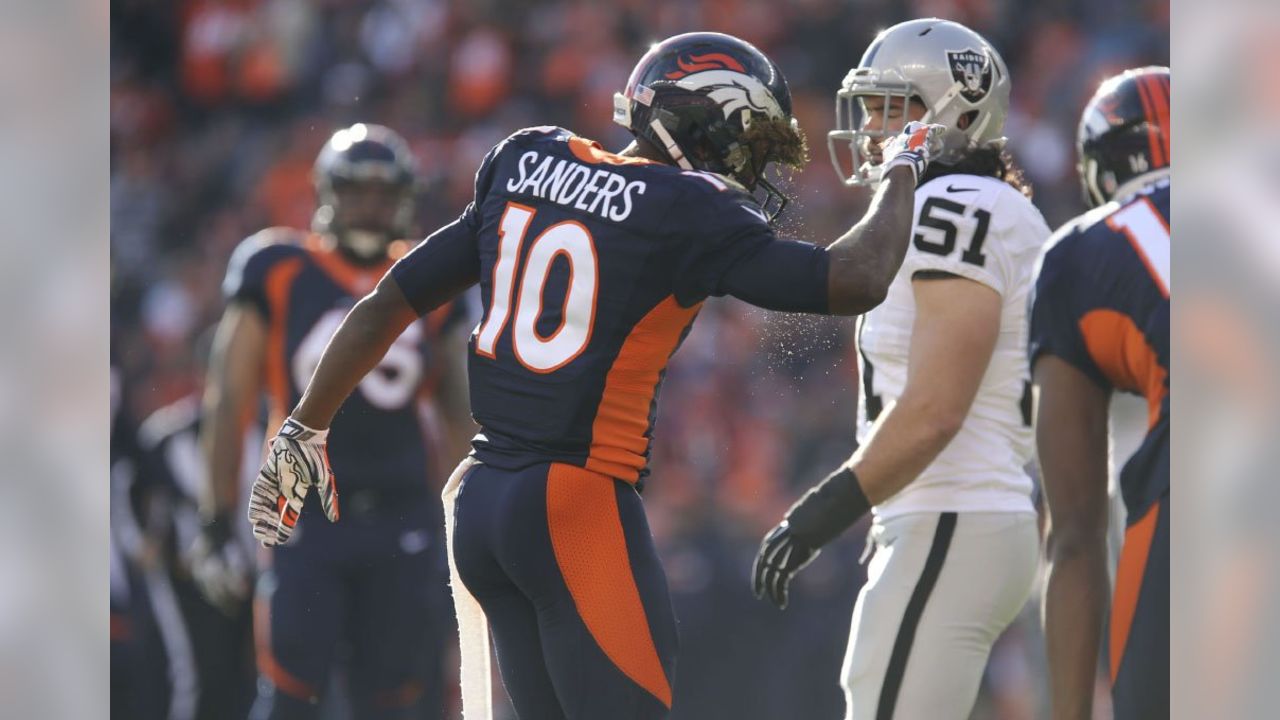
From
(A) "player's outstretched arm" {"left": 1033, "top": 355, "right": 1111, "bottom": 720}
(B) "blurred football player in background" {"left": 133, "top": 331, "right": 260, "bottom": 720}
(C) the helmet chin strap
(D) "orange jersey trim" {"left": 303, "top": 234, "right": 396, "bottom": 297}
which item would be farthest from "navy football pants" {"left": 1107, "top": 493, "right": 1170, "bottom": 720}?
(B) "blurred football player in background" {"left": 133, "top": 331, "right": 260, "bottom": 720}

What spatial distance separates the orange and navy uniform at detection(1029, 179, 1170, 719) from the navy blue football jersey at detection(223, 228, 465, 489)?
2.33 m

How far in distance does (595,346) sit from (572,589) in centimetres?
39

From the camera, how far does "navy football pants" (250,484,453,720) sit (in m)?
4.60

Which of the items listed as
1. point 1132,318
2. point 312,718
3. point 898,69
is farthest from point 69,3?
point 312,718

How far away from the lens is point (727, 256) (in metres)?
2.78

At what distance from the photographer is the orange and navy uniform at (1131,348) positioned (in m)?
2.76

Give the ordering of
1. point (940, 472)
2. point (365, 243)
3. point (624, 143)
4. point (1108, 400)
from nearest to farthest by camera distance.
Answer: point (1108, 400)
point (940, 472)
point (365, 243)
point (624, 143)

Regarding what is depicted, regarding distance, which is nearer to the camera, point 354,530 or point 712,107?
point 712,107

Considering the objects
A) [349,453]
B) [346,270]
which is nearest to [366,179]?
[346,270]

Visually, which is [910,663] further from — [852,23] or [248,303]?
[852,23]

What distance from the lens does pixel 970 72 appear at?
3.56 metres

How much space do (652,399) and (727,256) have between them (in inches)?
11.6

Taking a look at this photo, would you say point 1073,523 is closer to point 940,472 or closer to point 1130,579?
point 1130,579

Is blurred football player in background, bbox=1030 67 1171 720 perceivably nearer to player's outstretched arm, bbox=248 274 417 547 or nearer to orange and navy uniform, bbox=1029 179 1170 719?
orange and navy uniform, bbox=1029 179 1170 719
